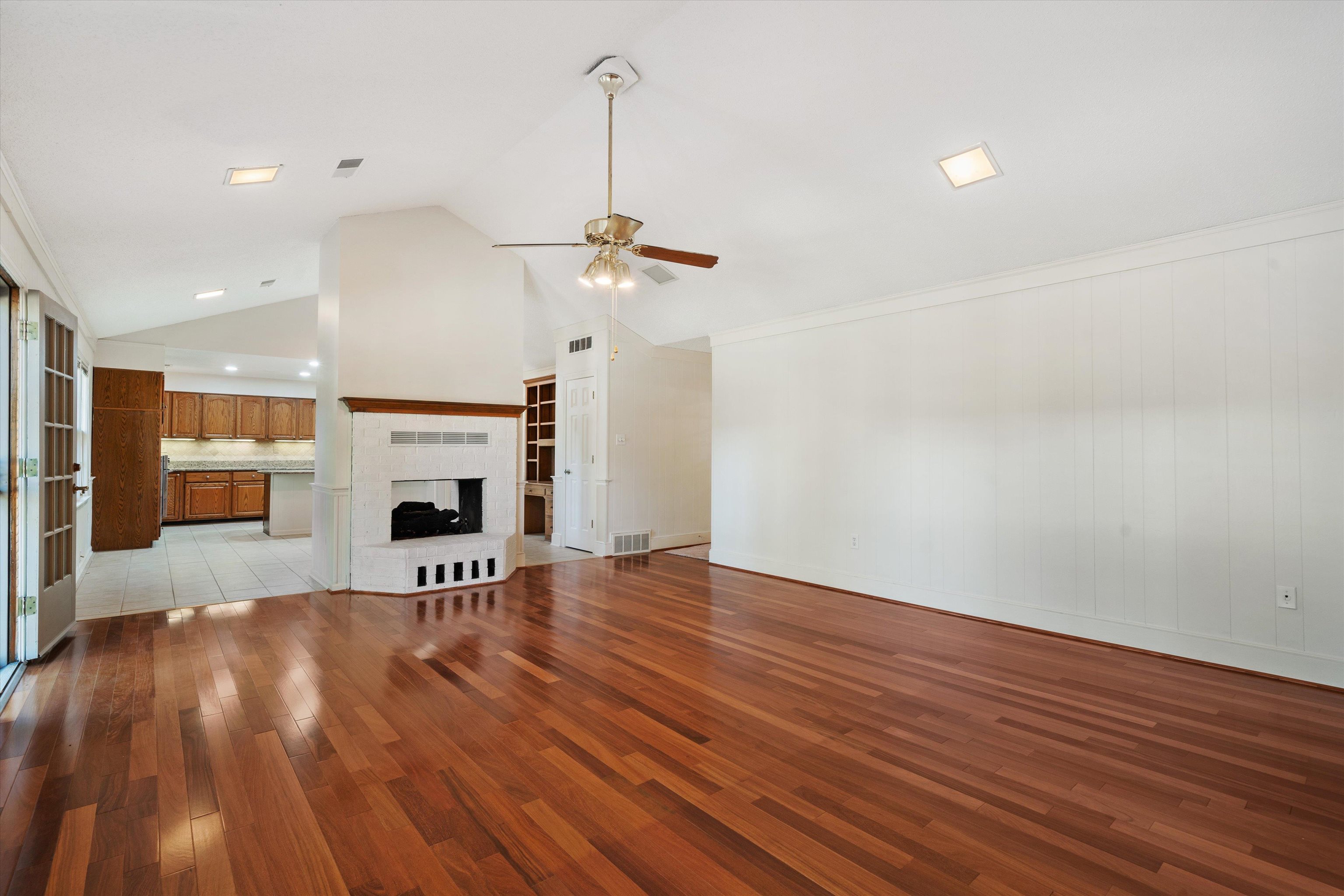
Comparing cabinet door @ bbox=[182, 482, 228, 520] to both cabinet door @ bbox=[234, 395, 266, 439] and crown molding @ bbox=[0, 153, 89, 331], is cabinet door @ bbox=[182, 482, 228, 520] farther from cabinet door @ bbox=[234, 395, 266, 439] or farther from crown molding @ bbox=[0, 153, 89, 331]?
crown molding @ bbox=[0, 153, 89, 331]

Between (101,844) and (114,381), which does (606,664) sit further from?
(114,381)

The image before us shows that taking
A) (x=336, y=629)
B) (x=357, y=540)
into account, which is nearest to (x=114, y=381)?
(x=357, y=540)

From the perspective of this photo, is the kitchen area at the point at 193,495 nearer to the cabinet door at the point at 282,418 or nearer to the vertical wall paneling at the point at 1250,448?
the cabinet door at the point at 282,418

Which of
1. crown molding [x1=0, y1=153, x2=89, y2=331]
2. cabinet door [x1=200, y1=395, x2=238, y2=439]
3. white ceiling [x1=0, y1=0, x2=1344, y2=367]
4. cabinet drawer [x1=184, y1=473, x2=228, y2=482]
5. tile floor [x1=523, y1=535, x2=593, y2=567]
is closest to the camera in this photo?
white ceiling [x1=0, y1=0, x2=1344, y2=367]

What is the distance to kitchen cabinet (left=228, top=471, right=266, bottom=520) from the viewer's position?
9.98m

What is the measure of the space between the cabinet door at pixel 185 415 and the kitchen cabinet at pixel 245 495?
0.96 meters

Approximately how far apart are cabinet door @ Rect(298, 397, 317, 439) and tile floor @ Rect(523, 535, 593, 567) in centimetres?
537

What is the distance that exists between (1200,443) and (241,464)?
11785mm

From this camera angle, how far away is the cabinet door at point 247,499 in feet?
32.8

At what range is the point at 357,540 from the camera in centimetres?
531

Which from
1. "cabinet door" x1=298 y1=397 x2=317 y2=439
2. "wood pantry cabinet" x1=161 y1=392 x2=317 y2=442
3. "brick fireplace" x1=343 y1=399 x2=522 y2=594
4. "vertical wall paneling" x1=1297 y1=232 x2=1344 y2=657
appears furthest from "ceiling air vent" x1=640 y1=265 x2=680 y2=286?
"cabinet door" x1=298 y1=397 x2=317 y2=439

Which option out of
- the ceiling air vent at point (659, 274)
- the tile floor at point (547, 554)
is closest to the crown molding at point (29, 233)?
the ceiling air vent at point (659, 274)

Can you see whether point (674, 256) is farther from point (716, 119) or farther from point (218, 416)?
point (218, 416)

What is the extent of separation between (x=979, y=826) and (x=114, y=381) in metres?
9.23
